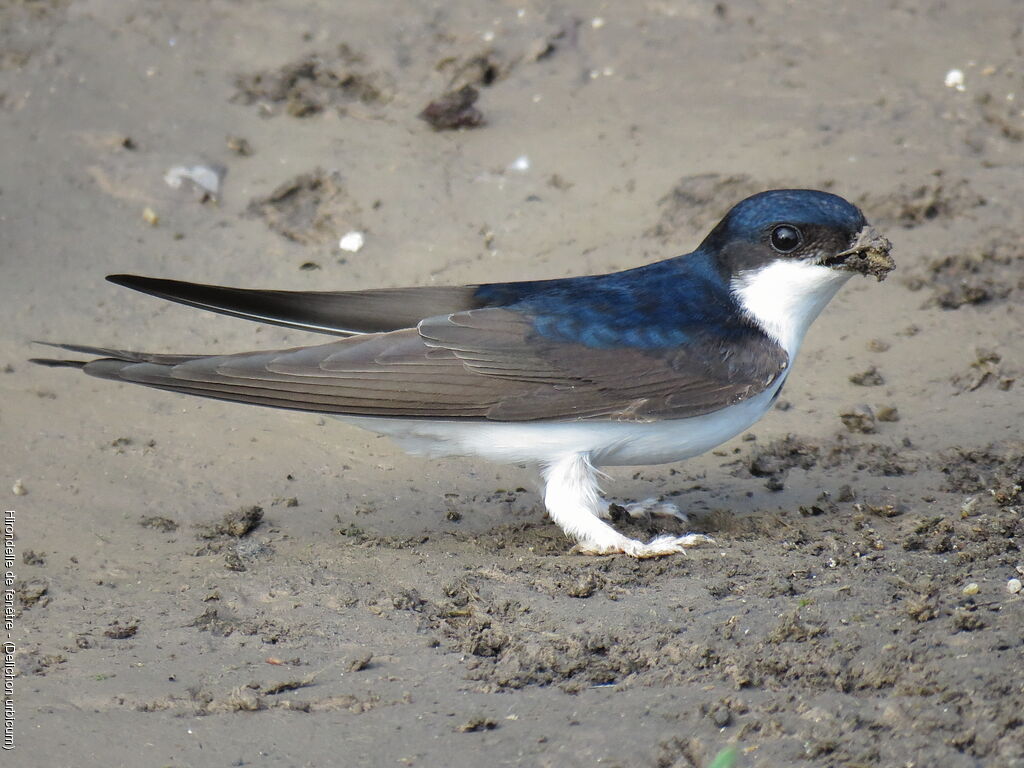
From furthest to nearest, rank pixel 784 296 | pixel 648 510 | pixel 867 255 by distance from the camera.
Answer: pixel 648 510
pixel 784 296
pixel 867 255

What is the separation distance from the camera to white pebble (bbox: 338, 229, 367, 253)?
630 cm

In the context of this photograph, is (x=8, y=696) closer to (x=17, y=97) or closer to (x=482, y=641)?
(x=482, y=641)

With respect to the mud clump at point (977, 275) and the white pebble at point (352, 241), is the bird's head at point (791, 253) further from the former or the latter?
the white pebble at point (352, 241)

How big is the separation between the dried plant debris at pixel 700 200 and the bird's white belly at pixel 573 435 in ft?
6.89

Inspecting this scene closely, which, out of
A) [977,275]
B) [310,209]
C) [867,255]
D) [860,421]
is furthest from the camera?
[310,209]

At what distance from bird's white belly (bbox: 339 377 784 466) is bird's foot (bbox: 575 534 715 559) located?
28 centimetres

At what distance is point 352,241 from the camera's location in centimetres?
632

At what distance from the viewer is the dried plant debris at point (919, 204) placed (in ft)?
20.1

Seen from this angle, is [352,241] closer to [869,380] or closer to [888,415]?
[869,380]

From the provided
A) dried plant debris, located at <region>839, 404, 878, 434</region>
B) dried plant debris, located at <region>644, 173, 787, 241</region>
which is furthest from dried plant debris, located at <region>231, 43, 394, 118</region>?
dried plant debris, located at <region>839, 404, 878, 434</region>

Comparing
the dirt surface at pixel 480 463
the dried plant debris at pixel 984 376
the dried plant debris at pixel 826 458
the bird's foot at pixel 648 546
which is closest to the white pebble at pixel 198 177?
the dirt surface at pixel 480 463

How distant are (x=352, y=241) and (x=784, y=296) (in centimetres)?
268

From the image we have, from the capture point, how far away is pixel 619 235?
6258mm

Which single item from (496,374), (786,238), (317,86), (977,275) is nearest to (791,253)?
(786,238)
